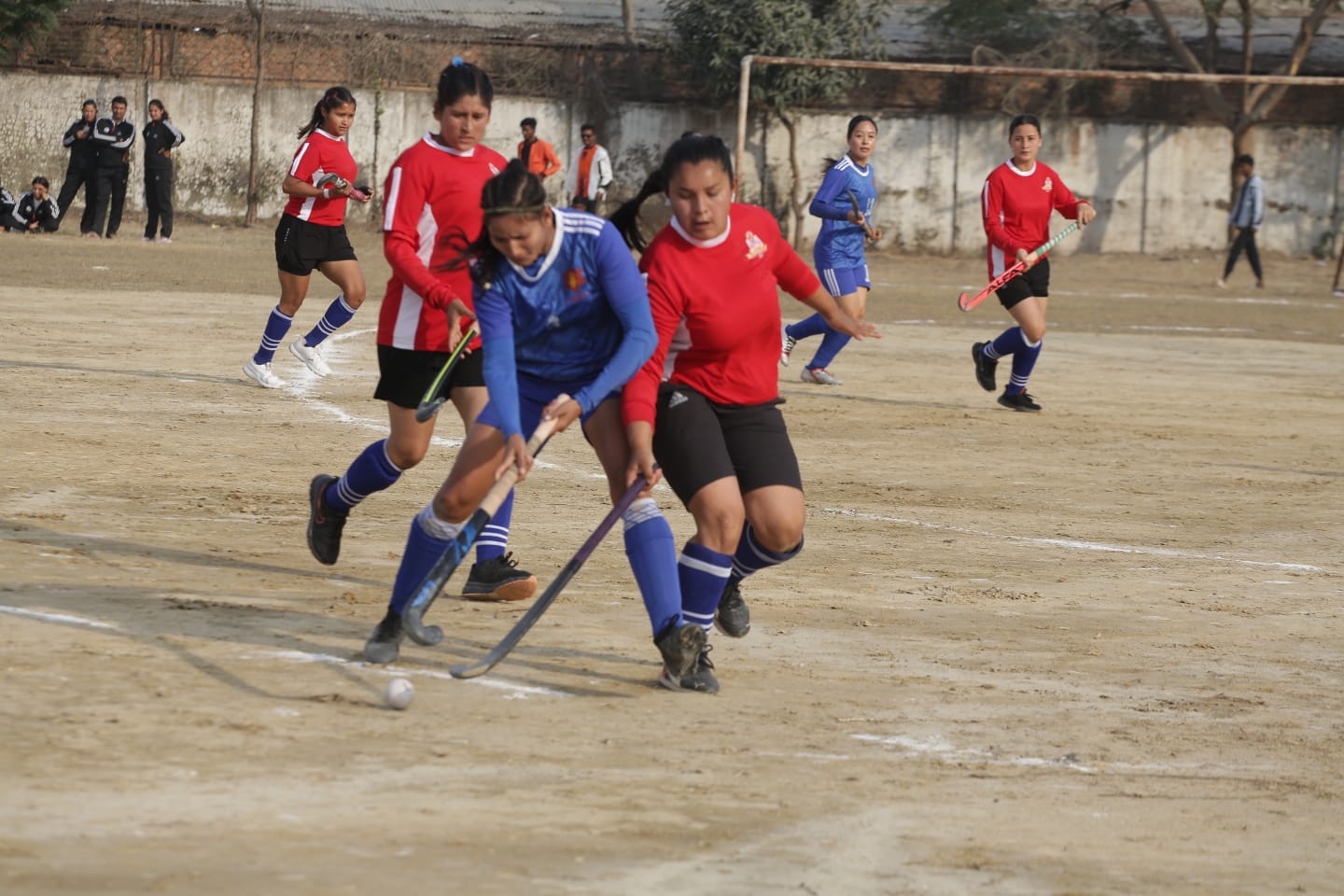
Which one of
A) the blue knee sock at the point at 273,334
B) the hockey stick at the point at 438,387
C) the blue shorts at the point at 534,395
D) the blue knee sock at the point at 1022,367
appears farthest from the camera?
the blue knee sock at the point at 1022,367

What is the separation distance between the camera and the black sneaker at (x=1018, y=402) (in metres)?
13.8

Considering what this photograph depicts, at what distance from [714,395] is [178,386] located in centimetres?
742

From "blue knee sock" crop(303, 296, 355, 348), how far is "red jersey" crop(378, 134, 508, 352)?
19.1ft

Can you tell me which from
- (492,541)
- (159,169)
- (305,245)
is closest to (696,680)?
(492,541)

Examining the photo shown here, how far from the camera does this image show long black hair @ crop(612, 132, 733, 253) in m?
5.74


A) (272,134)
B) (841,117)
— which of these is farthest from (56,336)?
(841,117)

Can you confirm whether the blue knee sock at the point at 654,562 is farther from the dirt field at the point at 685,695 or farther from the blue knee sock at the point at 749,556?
the blue knee sock at the point at 749,556

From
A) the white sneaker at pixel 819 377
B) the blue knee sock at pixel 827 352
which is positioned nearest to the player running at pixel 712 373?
the blue knee sock at pixel 827 352

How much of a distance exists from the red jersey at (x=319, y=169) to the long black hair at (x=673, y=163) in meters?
6.42

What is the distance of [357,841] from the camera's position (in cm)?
419

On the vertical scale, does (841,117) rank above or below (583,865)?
above

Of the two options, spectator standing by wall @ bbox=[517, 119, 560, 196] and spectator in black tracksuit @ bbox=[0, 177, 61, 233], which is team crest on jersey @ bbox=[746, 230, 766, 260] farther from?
spectator in black tracksuit @ bbox=[0, 177, 61, 233]

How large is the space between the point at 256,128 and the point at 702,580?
86.0 feet

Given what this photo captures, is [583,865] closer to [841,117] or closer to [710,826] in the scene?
[710,826]
